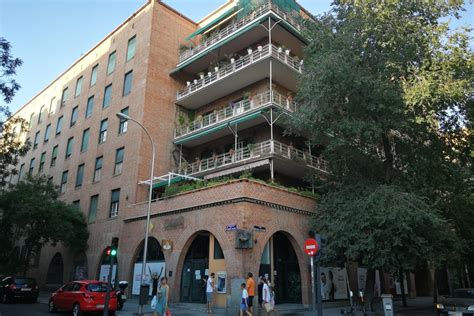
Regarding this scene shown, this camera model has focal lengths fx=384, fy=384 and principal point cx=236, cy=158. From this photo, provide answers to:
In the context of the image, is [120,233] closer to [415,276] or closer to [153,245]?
[153,245]

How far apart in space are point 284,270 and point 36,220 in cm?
1719

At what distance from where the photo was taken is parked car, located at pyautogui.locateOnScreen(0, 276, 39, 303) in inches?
821

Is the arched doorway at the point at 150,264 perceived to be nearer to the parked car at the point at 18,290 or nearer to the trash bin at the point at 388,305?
the parked car at the point at 18,290

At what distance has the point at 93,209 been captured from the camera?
28.9 meters

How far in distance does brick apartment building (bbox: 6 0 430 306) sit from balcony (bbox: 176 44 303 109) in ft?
0.30

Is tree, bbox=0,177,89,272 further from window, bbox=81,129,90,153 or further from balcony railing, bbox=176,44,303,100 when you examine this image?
balcony railing, bbox=176,44,303,100

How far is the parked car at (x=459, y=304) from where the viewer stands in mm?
12938

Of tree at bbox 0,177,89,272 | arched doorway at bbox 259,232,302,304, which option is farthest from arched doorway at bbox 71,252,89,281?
arched doorway at bbox 259,232,302,304

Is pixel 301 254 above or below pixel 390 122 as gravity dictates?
below

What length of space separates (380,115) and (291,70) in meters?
8.09

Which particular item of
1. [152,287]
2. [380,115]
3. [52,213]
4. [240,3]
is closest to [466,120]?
[380,115]

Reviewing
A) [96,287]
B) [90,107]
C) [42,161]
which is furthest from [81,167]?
[96,287]

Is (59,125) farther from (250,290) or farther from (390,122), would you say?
(390,122)

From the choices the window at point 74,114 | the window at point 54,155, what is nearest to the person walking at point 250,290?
the window at point 74,114
